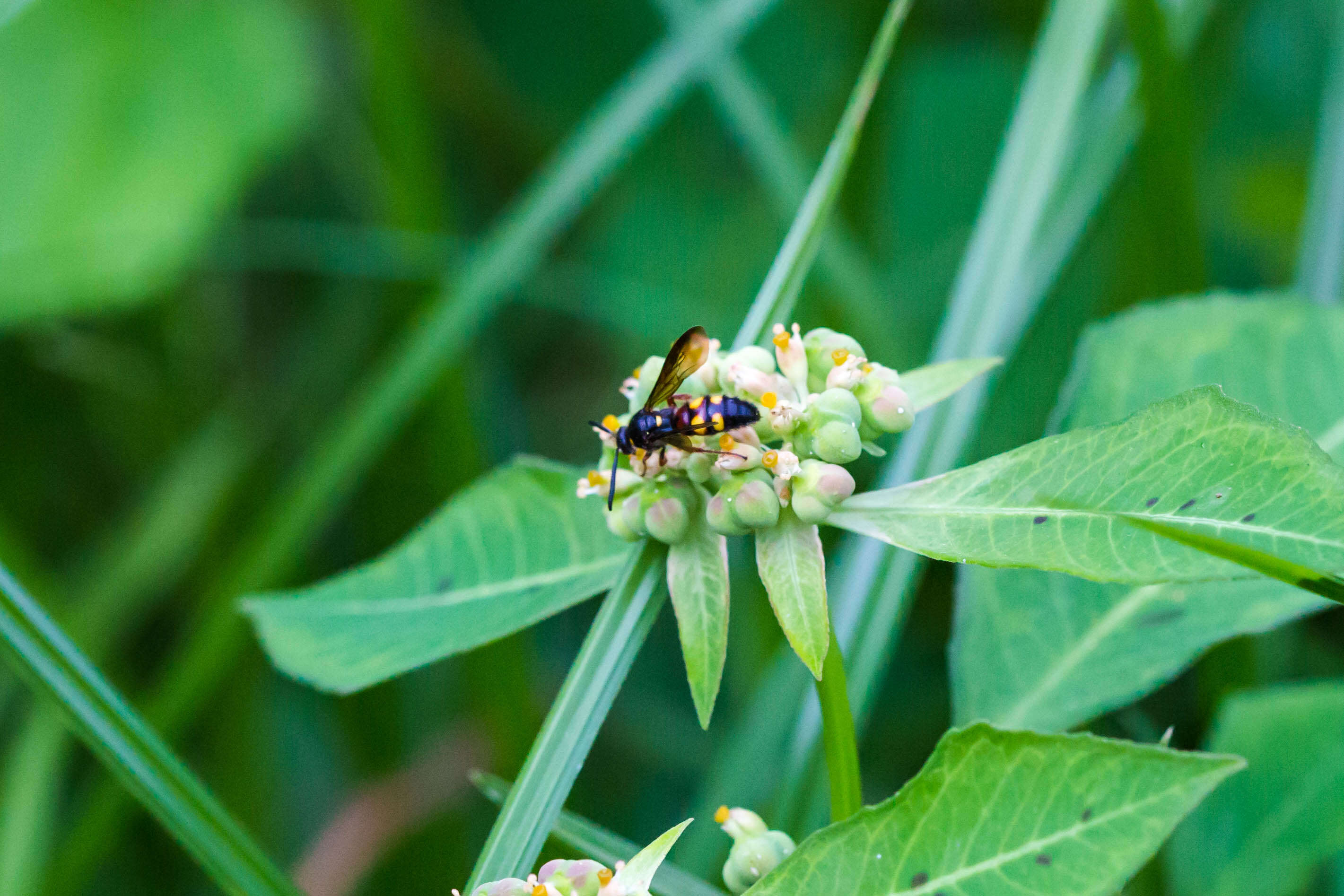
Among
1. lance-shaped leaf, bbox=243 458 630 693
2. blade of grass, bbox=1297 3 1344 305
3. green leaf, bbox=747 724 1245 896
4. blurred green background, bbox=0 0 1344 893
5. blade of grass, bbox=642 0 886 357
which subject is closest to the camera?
green leaf, bbox=747 724 1245 896

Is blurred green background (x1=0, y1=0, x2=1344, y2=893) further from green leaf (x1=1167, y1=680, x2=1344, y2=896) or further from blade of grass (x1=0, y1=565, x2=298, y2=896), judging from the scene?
blade of grass (x1=0, y1=565, x2=298, y2=896)

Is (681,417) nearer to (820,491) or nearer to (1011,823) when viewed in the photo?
(820,491)

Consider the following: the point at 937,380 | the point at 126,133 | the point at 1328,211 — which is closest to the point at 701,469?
the point at 937,380

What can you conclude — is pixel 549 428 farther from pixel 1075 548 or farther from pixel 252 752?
pixel 1075 548

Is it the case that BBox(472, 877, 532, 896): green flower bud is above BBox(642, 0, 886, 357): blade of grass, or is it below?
below

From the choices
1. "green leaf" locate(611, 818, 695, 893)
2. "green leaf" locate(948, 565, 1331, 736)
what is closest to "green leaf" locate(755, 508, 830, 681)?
"green leaf" locate(611, 818, 695, 893)

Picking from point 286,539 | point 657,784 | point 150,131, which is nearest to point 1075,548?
point 286,539

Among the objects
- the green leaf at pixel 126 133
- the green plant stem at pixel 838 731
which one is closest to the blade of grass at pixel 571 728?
the green plant stem at pixel 838 731
